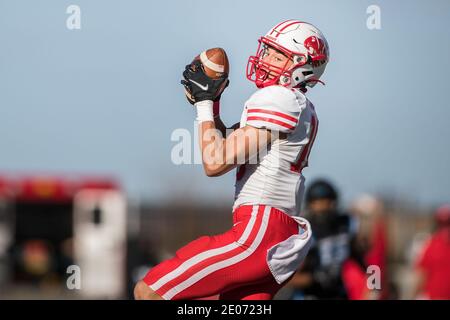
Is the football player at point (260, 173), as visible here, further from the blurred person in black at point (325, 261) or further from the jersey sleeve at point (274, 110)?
the blurred person in black at point (325, 261)

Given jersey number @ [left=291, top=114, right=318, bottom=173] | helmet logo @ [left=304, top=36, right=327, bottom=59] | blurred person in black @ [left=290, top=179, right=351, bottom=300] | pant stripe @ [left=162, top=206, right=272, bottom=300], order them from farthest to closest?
blurred person in black @ [left=290, top=179, right=351, bottom=300] → helmet logo @ [left=304, top=36, right=327, bottom=59] → jersey number @ [left=291, top=114, right=318, bottom=173] → pant stripe @ [left=162, top=206, right=272, bottom=300]

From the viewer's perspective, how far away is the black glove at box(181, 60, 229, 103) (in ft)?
17.7

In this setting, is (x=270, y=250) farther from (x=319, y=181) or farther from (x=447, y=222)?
(x=447, y=222)

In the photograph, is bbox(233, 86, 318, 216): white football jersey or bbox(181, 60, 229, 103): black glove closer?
bbox(233, 86, 318, 216): white football jersey

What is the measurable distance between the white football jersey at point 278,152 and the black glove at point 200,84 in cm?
21

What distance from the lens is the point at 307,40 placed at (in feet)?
18.2

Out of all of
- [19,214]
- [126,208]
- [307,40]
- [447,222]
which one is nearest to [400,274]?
[126,208]

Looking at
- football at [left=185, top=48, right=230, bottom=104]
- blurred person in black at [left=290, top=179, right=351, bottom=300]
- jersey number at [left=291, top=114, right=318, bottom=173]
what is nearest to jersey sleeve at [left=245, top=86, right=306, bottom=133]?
jersey number at [left=291, top=114, right=318, bottom=173]

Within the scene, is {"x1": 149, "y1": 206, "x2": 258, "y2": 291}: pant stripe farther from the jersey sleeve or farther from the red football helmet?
the red football helmet

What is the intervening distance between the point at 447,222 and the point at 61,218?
38.6ft

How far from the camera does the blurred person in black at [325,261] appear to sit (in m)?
7.80

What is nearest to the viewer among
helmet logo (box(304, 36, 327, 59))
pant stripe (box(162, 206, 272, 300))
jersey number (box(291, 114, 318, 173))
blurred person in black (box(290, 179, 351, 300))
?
pant stripe (box(162, 206, 272, 300))

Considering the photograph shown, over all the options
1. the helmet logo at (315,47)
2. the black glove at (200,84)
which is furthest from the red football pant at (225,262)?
the helmet logo at (315,47)

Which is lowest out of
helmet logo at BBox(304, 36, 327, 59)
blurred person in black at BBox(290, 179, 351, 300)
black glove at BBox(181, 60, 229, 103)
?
blurred person in black at BBox(290, 179, 351, 300)
